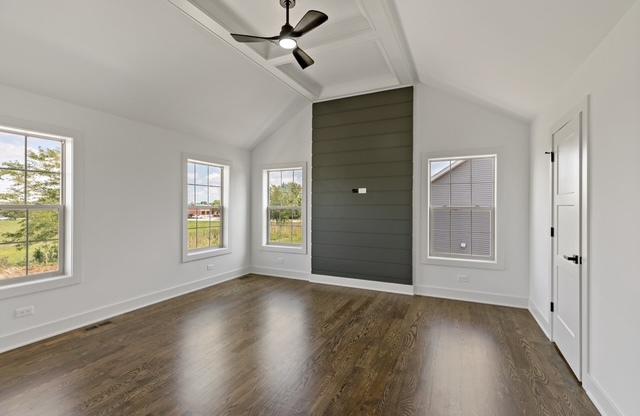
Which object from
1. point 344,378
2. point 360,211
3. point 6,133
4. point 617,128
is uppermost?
point 6,133

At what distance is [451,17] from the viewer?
2695 mm

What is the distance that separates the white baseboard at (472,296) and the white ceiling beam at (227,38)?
12.3 ft

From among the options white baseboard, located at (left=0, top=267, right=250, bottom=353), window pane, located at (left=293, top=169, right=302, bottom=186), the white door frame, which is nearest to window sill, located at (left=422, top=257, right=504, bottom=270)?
the white door frame

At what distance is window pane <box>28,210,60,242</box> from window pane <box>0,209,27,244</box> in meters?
0.06

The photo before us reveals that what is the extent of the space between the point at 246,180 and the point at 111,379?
4.18 m

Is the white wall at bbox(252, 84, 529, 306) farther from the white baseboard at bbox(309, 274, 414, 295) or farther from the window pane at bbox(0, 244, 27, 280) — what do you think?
the window pane at bbox(0, 244, 27, 280)

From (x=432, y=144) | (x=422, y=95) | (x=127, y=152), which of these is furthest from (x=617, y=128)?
(x=127, y=152)

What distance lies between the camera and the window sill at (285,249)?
18.7ft

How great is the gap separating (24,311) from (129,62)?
9.03 ft

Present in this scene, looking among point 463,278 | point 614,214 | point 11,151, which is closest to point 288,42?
point 614,214

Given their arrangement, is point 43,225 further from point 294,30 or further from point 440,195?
point 440,195

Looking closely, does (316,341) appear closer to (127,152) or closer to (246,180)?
(127,152)

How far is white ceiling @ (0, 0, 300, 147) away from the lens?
2588 mm

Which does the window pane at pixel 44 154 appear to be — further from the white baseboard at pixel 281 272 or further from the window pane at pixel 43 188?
the white baseboard at pixel 281 272
